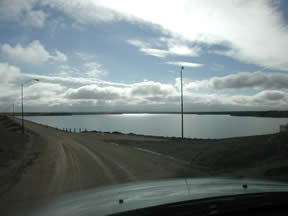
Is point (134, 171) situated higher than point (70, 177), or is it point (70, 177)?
point (70, 177)

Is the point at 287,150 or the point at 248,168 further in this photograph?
the point at 287,150

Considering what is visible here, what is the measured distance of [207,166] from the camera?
10.3 m

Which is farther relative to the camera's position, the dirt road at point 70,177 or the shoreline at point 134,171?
the shoreline at point 134,171

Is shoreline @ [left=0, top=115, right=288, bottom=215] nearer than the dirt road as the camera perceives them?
No

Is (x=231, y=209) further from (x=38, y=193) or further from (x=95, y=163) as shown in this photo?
(x=95, y=163)

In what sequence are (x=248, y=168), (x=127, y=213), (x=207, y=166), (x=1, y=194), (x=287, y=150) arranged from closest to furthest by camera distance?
(x=127, y=213) → (x=1, y=194) → (x=248, y=168) → (x=207, y=166) → (x=287, y=150)

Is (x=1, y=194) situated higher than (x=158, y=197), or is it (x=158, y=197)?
(x=158, y=197)

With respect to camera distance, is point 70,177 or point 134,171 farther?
point 134,171

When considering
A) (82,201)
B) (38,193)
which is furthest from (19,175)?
(82,201)

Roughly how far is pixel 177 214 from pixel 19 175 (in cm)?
788

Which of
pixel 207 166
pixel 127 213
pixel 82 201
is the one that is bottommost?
pixel 207 166

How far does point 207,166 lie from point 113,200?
27.8 ft

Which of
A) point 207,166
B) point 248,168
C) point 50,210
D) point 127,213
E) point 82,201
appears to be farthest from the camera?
point 207,166

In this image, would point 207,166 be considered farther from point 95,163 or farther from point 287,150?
point 95,163
